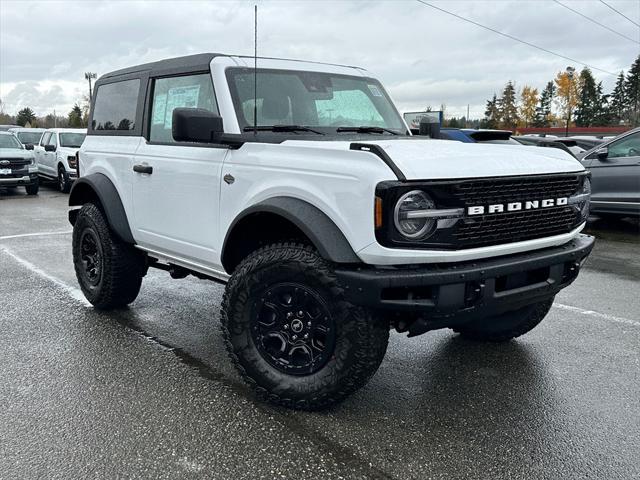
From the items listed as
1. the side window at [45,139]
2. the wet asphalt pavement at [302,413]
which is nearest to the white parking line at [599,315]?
the wet asphalt pavement at [302,413]

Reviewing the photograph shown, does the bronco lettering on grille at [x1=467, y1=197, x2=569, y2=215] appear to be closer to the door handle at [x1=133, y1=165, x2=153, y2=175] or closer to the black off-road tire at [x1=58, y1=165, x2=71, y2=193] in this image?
the door handle at [x1=133, y1=165, x2=153, y2=175]

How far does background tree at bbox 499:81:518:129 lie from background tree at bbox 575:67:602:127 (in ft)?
30.1

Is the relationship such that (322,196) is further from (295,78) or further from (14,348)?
(14,348)

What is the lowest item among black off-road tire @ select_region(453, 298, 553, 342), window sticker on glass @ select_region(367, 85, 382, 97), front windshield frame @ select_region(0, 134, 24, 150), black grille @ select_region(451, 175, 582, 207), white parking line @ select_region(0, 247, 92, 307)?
white parking line @ select_region(0, 247, 92, 307)

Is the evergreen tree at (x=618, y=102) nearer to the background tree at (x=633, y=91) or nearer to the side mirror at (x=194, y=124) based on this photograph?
the background tree at (x=633, y=91)

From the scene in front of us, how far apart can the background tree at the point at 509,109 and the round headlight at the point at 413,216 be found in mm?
93346

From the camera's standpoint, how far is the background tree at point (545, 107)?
95100mm

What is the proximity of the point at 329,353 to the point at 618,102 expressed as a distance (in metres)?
96.1

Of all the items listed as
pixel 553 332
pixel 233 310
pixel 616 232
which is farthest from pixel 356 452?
pixel 616 232

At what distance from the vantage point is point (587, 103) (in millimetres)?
85562

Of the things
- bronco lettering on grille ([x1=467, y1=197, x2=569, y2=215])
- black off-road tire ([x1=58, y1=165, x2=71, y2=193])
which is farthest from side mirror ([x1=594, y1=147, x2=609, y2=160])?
black off-road tire ([x1=58, y1=165, x2=71, y2=193])

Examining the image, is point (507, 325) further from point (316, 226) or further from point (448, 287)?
point (316, 226)

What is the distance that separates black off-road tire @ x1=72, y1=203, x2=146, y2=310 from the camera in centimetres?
498

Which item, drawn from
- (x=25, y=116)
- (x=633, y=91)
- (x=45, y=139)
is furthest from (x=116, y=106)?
(x=25, y=116)
